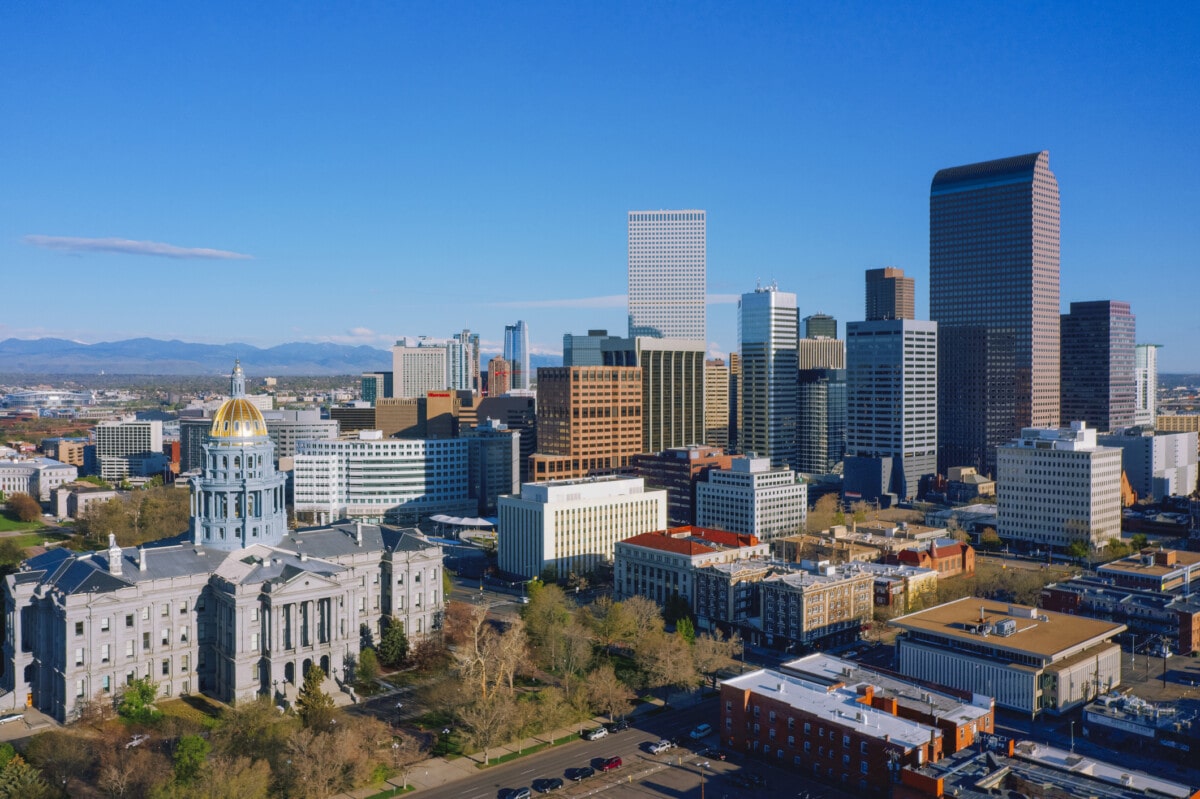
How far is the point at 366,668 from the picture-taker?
9456 centimetres

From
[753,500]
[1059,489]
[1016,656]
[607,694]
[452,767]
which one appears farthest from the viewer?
[1059,489]

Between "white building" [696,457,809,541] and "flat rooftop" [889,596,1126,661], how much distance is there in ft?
204

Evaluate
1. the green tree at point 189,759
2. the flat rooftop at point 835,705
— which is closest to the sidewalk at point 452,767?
the green tree at point 189,759

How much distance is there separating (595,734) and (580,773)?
27.7 ft

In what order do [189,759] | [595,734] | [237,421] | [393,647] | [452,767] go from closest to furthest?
1. [189,759]
2. [452,767]
3. [595,734]
4. [393,647]
5. [237,421]

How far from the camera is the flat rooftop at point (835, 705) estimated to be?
71625 mm

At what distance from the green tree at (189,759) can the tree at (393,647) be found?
32307mm

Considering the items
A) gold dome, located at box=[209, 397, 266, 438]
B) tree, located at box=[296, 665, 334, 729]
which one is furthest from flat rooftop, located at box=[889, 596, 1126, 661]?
gold dome, located at box=[209, 397, 266, 438]

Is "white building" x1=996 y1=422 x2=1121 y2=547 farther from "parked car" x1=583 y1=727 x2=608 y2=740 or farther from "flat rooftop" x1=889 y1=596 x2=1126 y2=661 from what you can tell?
"parked car" x1=583 y1=727 x2=608 y2=740

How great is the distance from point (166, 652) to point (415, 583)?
26.4 meters

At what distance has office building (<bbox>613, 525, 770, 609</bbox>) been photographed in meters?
123

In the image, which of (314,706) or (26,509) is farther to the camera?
(26,509)

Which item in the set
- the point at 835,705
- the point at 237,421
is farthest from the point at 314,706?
the point at 835,705

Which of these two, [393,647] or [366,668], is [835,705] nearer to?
[366,668]
